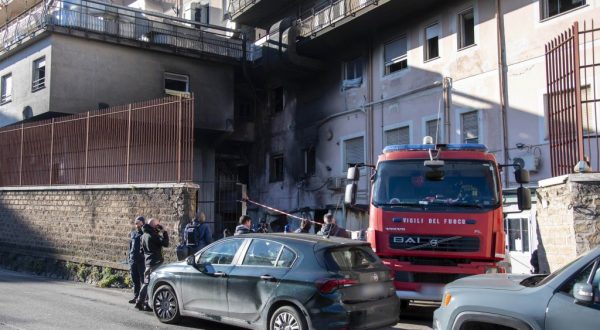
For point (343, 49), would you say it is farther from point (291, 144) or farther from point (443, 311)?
point (443, 311)

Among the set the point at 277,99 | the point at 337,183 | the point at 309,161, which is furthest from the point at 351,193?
the point at 277,99

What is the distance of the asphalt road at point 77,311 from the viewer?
8.40m

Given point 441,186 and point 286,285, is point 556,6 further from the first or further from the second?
point 286,285

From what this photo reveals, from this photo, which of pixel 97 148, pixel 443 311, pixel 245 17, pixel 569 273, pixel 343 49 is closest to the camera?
pixel 569 273

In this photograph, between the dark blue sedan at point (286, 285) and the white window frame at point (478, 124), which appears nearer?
the dark blue sedan at point (286, 285)

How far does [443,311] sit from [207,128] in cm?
1966

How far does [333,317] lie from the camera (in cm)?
654

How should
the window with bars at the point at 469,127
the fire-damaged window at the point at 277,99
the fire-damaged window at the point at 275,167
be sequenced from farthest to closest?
the fire-damaged window at the point at 277,99 < the fire-damaged window at the point at 275,167 < the window with bars at the point at 469,127

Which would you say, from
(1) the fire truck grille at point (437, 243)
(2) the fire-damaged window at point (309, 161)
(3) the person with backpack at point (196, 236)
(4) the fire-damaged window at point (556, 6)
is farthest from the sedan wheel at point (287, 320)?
(2) the fire-damaged window at point (309, 161)

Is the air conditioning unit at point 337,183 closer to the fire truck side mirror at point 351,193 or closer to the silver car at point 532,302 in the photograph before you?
the fire truck side mirror at point 351,193

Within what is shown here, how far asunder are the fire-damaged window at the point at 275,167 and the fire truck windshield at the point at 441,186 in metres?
15.9

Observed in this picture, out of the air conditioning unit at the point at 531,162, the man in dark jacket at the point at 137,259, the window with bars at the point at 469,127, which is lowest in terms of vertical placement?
the man in dark jacket at the point at 137,259

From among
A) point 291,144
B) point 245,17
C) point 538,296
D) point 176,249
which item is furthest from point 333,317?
point 245,17

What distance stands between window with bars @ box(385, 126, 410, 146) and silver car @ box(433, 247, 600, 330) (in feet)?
44.2
